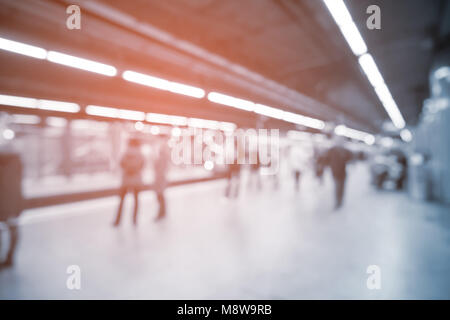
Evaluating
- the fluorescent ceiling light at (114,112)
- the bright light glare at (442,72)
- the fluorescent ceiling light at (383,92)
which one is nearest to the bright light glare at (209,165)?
the fluorescent ceiling light at (114,112)

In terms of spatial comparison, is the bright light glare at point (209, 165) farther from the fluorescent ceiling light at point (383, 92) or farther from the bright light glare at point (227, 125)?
the fluorescent ceiling light at point (383, 92)

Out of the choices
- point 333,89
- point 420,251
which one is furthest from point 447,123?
point 420,251

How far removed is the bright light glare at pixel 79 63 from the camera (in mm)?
3587

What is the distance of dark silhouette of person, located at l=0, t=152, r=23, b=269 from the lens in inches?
107

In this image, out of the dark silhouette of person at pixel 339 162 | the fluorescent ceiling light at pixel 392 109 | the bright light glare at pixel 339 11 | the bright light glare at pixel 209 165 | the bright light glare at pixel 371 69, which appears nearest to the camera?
the bright light glare at pixel 339 11

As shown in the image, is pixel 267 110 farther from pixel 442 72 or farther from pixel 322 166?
pixel 442 72

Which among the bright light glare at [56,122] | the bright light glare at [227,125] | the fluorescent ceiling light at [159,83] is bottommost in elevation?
the fluorescent ceiling light at [159,83]

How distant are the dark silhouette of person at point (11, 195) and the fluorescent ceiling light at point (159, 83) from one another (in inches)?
91.5

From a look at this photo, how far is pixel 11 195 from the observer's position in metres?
2.79

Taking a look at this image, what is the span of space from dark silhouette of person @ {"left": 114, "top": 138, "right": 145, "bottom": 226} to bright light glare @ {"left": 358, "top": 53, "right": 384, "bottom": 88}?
4563mm

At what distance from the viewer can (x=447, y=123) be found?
6016mm

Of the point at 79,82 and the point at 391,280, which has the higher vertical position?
the point at 79,82

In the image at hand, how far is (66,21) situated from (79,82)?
183 inches
